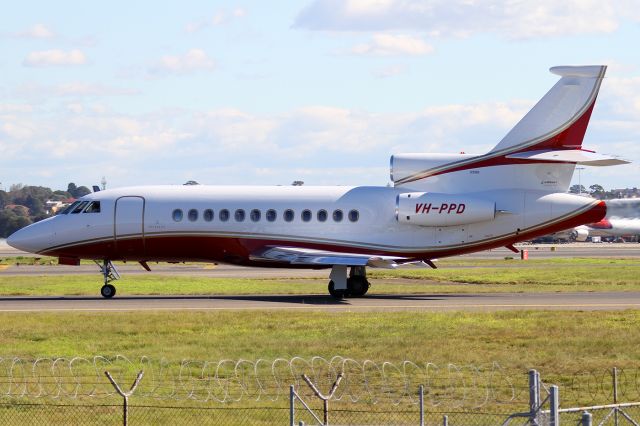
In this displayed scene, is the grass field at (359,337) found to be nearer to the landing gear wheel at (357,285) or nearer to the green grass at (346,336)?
the green grass at (346,336)

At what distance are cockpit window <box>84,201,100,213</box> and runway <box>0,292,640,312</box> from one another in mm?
3334

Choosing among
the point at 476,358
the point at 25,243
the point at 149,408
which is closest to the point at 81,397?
the point at 149,408

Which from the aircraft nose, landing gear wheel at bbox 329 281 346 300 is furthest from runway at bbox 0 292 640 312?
the aircraft nose

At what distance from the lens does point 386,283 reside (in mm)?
48750

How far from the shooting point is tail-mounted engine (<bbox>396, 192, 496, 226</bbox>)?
38.2m

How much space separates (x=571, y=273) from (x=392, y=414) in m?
38.8

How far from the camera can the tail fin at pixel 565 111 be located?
37.7m

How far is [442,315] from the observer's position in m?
31.5

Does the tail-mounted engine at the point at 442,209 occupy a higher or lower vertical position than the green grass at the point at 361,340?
higher

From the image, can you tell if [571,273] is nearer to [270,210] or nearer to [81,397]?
[270,210]

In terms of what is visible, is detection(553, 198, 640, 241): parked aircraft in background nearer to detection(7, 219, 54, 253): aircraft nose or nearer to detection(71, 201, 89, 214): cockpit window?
detection(71, 201, 89, 214): cockpit window

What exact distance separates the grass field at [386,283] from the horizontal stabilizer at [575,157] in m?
7.27

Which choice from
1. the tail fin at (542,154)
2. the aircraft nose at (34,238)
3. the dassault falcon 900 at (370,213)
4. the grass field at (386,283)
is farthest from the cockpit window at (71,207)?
the tail fin at (542,154)

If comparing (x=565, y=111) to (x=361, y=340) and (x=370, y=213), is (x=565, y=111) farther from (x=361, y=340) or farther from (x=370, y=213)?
(x=361, y=340)
